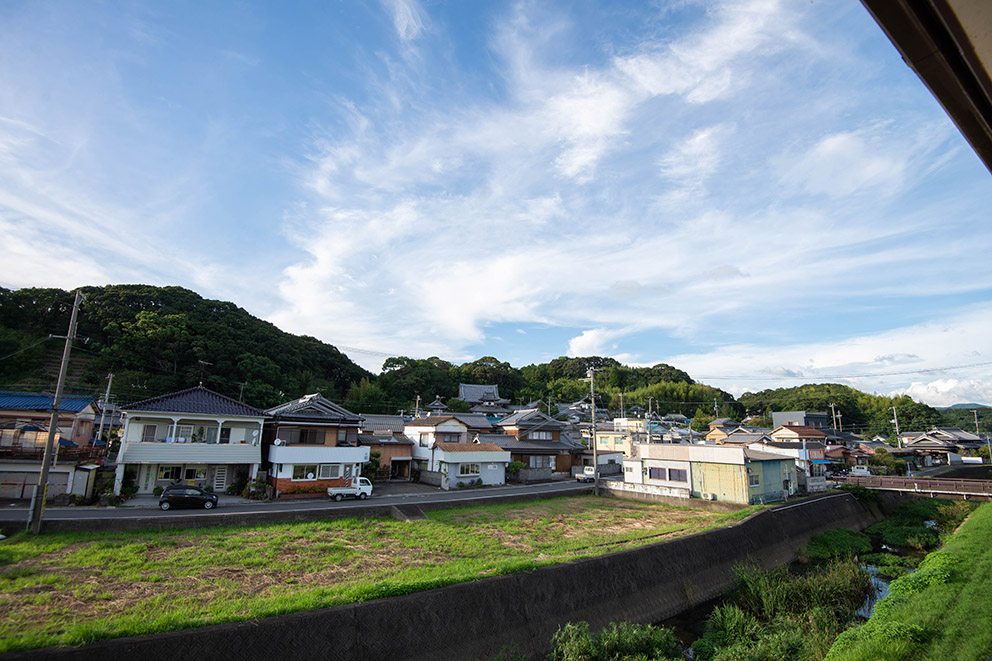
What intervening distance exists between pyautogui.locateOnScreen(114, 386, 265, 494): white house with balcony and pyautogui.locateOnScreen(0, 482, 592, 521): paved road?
2527mm

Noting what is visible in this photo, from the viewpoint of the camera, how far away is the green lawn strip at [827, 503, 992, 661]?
35.6ft

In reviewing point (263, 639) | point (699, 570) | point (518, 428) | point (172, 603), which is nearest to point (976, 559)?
point (699, 570)

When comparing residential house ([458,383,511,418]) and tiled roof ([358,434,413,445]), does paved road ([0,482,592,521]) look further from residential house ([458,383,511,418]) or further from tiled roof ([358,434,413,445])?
residential house ([458,383,511,418])

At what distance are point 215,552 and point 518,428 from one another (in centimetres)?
3358

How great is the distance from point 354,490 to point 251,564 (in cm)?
1293

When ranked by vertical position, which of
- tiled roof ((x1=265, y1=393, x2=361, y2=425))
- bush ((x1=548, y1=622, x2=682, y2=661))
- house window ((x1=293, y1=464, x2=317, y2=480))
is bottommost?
bush ((x1=548, y1=622, x2=682, y2=661))

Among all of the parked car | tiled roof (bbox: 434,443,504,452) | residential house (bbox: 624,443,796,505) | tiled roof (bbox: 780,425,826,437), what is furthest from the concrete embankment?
tiled roof (bbox: 780,425,826,437)

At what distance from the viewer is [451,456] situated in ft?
116

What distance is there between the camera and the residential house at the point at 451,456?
35.6m

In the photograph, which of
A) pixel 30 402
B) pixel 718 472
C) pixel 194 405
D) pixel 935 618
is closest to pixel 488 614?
pixel 935 618

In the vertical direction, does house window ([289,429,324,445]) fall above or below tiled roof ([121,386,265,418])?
below

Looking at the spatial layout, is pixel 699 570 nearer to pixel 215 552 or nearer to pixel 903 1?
pixel 215 552

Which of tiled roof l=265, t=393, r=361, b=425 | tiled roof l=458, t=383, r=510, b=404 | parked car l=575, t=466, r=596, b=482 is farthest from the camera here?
tiled roof l=458, t=383, r=510, b=404

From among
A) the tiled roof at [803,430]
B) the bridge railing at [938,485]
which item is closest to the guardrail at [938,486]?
the bridge railing at [938,485]
